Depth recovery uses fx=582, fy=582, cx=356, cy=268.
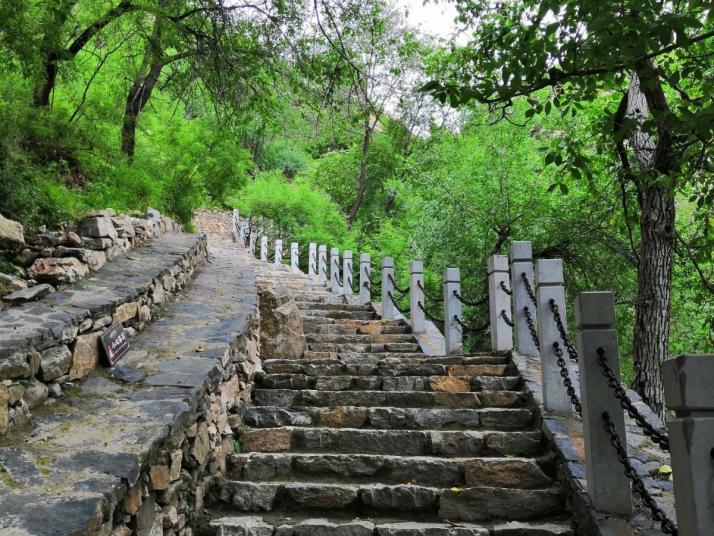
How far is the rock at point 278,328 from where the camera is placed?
6.11 m

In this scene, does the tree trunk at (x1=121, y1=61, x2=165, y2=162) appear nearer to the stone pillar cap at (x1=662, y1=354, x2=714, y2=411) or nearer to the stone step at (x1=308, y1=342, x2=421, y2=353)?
the stone step at (x1=308, y1=342, x2=421, y2=353)

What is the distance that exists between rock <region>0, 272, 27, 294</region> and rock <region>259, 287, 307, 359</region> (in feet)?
9.19

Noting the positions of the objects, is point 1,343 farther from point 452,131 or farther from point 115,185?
point 452,131

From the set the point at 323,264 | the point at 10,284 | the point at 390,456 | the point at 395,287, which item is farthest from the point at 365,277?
the point at 10,284

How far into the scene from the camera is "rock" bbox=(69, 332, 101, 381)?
9.95ft

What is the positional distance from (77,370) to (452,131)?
70.2 feet

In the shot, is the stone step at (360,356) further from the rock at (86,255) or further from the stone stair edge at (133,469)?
the rock at (86,255)

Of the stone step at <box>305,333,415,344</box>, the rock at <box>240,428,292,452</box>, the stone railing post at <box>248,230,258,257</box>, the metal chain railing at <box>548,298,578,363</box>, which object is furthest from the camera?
the stone railing post at <box>248,230,258,257</box>

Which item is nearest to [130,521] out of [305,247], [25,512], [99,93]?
[25,512]

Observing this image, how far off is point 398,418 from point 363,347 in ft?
8.05

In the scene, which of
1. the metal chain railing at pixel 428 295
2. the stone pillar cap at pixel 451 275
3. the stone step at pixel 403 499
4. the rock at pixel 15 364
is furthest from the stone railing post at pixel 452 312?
the rock at pixel 15 364

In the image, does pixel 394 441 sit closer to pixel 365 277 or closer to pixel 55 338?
pixel 55 338

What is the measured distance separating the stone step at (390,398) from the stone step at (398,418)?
21 centimetres

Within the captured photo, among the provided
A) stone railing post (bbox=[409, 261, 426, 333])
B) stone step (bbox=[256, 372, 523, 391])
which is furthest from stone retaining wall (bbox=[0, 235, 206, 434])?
Result: stone railing post (bbox=[409, 261, 426, 333])
